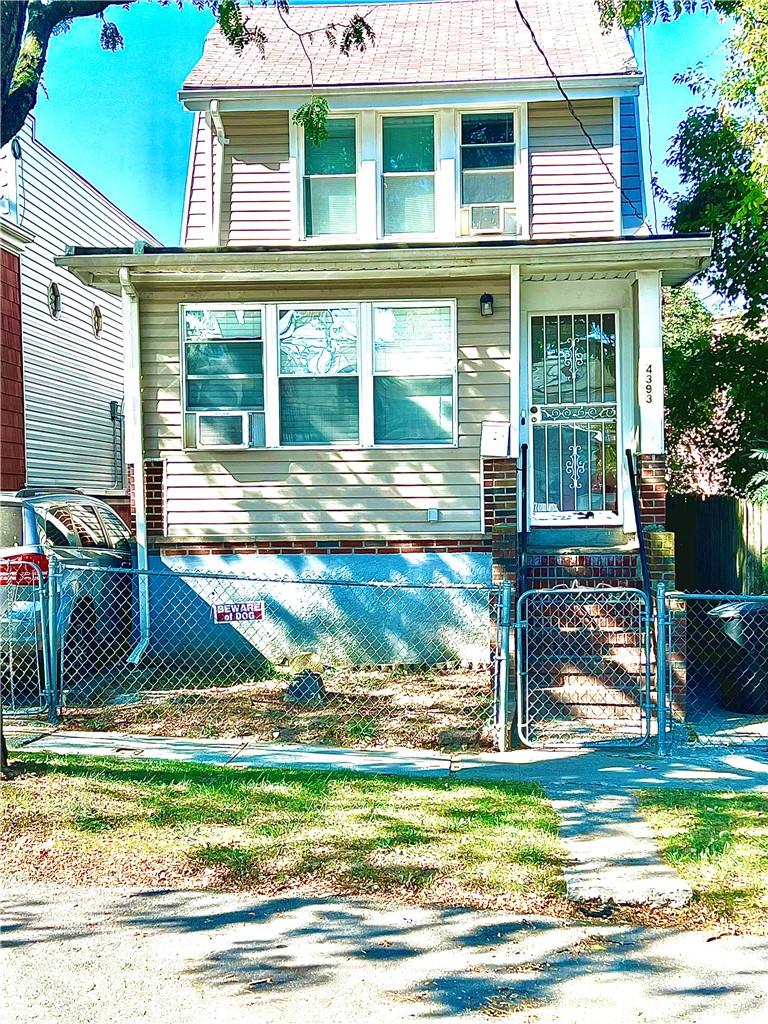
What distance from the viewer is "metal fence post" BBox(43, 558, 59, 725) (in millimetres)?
7914

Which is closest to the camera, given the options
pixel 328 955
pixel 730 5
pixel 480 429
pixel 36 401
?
pixel 328 955

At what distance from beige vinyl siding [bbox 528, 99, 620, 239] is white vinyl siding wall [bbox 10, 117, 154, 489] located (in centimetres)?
722

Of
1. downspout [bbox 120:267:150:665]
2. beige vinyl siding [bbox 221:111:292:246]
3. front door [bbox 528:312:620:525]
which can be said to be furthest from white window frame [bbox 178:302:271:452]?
front door [bbox 528:312:620:525]

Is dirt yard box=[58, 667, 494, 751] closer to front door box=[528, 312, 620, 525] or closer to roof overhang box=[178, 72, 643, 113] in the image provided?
front door box=[528, 312, 620, 525]

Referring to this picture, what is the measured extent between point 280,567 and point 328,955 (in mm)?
7040

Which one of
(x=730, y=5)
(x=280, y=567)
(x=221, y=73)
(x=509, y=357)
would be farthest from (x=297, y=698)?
(x=730, y=5)

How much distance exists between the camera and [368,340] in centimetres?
1097

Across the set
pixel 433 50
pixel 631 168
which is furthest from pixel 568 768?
pixel 433 50

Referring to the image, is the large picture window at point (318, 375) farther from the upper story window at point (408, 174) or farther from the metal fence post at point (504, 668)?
the metal fence post at point (504, 668)

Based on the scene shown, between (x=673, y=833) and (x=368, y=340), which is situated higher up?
(x=368, y=340)

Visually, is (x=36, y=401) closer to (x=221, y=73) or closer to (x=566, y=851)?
(x=221, y=73)

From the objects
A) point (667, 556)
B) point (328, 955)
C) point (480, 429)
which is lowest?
point (328, 955)

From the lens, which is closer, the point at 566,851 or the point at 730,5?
the point at 566,851

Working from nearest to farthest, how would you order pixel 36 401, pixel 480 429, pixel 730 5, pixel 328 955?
pixel 328 955 < pixel 480 429 < pixel 730 5 < pixel 36 401
